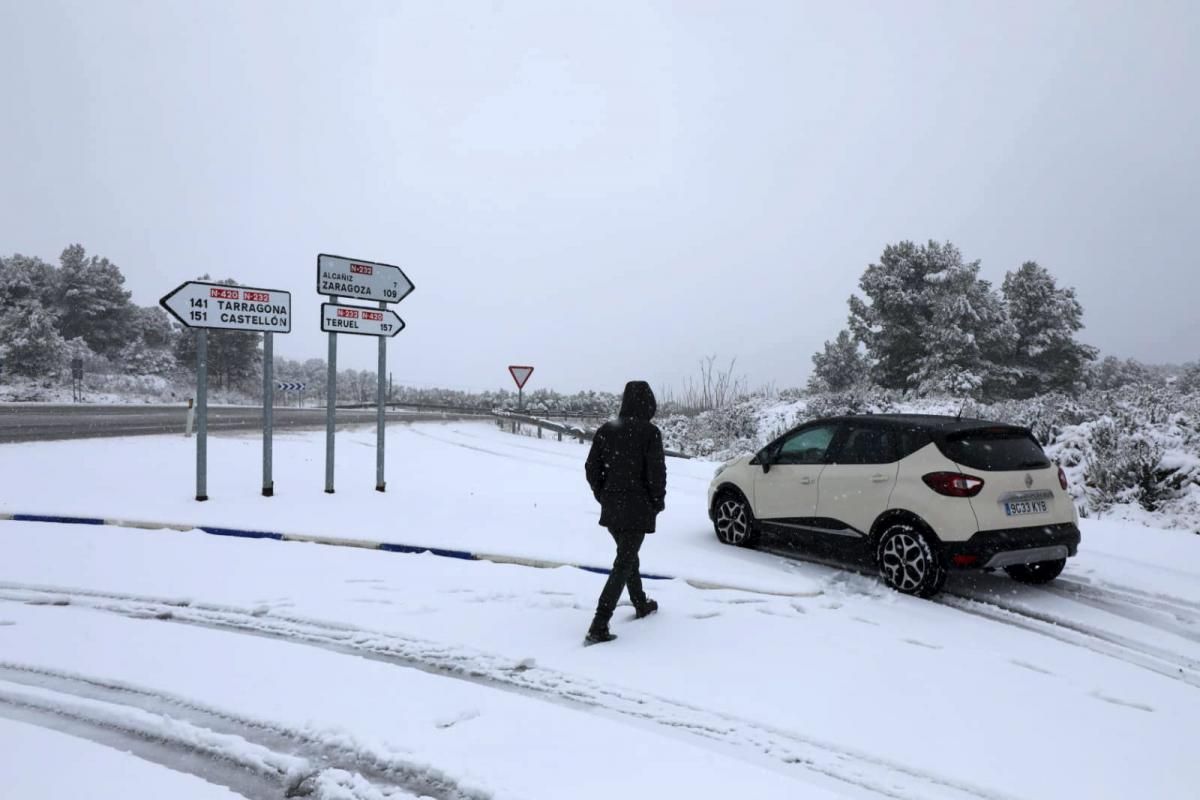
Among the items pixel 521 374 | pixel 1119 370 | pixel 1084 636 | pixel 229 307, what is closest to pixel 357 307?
pixel 229 307

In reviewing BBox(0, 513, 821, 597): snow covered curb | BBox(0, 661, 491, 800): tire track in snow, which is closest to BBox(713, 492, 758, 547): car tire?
BBox(0, 513, 821, 597): snow covered curb

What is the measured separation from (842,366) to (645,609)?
127ft

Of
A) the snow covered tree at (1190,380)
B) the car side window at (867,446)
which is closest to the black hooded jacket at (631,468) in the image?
the car side window at (867,446)

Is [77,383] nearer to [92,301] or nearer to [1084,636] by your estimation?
→ [92,301]

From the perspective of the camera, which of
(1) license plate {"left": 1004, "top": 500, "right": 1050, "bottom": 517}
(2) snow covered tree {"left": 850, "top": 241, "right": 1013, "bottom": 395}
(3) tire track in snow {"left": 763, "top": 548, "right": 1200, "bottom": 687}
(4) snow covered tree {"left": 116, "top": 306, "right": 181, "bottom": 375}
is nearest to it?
(3) tire track in snow {"left": 763, "top": 548, "right": 1200, "bottom": 687}

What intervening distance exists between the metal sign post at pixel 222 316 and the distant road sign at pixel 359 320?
559 mm

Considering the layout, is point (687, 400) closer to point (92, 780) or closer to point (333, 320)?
point (333, 320)

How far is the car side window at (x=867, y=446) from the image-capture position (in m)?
6.54

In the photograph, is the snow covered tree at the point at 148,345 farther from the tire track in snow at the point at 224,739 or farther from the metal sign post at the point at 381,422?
the tire track in snow at the point at 224,739

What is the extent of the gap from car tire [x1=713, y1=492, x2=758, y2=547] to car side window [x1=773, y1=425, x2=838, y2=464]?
0.77 metres

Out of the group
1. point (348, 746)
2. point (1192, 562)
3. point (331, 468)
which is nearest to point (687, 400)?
point (331, 468)

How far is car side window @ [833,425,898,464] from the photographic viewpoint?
6.54m

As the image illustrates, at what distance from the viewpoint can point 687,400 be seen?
1184 inches

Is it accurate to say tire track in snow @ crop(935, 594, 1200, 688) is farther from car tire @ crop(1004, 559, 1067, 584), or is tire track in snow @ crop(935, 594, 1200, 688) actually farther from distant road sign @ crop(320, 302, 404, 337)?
distant road sign @ crop(320, 302, 404, 337)
